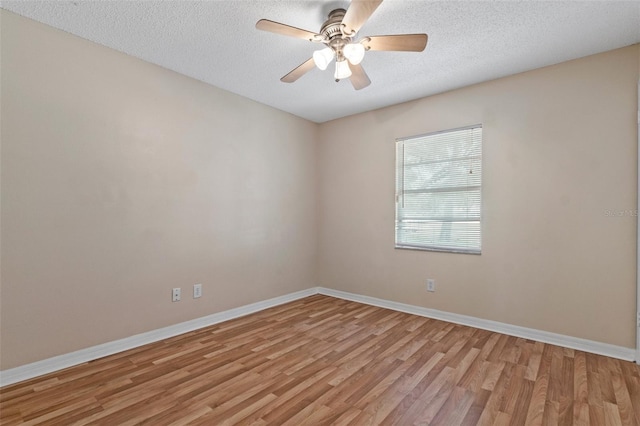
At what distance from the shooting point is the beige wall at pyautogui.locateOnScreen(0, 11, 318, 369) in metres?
2.17

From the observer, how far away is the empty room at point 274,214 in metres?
2.02

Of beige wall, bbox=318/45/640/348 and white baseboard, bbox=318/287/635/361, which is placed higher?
beige wall, bbox=318/45/640/348

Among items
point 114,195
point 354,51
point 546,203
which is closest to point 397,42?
point 354,51

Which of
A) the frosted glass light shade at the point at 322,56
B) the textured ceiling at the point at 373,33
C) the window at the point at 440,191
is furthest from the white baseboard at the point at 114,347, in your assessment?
the frosted glass light shade at the point at 322,56

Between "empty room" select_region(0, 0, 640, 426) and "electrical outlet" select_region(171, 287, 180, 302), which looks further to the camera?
"electrical outlet" select_region(171, 287, 180, 302)

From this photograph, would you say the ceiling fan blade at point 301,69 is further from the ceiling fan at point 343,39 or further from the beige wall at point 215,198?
the beige wall at point 215,198

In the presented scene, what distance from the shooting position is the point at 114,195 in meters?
2.60

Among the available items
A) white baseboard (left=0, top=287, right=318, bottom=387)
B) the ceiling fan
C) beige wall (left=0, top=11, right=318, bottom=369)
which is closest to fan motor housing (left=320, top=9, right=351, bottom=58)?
the ceiling fan

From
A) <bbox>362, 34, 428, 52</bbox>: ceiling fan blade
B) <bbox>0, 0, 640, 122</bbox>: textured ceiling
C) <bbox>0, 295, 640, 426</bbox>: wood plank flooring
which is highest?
<bbox>0, 0, 640, 122</bbox>: textured ceiling

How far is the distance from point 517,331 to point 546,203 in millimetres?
1270

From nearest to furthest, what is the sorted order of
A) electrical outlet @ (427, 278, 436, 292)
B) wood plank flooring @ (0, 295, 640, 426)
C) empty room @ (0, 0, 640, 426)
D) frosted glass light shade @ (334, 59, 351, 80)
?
wood plank flooring @ (0, 295, 640, 426) < empty room @ (0, 0, 640, 426) < frosted glass light shade @ (334, 59, 351, 80) < electrical outlet @ (427, 278, 436, 292)

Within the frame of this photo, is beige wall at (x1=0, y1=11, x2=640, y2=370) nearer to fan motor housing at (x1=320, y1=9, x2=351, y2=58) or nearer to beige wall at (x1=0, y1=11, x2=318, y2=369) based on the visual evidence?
beige wall at (x1=0, y1=11, x2=318, y2=369)

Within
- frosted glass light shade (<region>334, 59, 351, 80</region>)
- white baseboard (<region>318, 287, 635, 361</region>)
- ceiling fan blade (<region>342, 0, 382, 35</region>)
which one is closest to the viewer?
ceiling fan blade (<region>342, 0, 382, 35</region>)

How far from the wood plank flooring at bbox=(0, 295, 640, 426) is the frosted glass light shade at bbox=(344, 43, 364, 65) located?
220 centimetres
